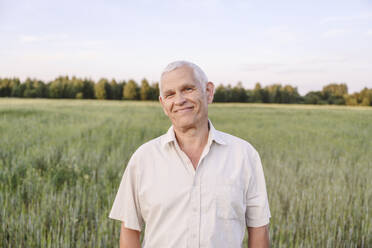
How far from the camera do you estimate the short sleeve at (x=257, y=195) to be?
1.50m

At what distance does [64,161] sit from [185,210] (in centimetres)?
421

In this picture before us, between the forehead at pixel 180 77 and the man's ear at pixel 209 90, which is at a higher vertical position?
the forehead at pixel 180 77

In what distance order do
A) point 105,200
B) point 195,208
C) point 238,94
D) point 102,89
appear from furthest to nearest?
point 102,89
point 238,94
point 105,200
point 195,208

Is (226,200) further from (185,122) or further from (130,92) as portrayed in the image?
(130,92)

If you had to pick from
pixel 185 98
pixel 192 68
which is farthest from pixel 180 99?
pixel 192 68

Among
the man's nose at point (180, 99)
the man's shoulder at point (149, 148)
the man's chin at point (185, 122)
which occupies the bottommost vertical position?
the man's shoulder at point (149, 148)

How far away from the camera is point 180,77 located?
1461mm

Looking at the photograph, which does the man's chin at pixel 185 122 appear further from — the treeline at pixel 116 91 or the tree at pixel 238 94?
the tree at pixel 238 94

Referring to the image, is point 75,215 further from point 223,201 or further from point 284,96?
point 284,96

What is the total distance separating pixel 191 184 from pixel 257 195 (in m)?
0.35

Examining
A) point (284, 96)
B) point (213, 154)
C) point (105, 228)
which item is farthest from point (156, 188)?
point (284, 96)

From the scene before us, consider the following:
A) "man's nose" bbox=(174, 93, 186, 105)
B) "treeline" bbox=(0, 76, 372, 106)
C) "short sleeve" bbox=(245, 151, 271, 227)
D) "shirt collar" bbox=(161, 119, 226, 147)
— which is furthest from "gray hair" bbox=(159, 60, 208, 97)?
"treeline" bbox=(0, 76, 372, 106)

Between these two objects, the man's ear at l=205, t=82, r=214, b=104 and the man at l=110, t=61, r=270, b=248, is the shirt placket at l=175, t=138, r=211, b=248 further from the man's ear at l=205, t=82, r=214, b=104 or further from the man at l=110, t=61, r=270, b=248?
the man's ear at l=205, t=82, r=214, b=104

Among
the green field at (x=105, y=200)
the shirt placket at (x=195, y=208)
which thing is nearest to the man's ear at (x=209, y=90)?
the shirt placket at (x=195, y=208)
